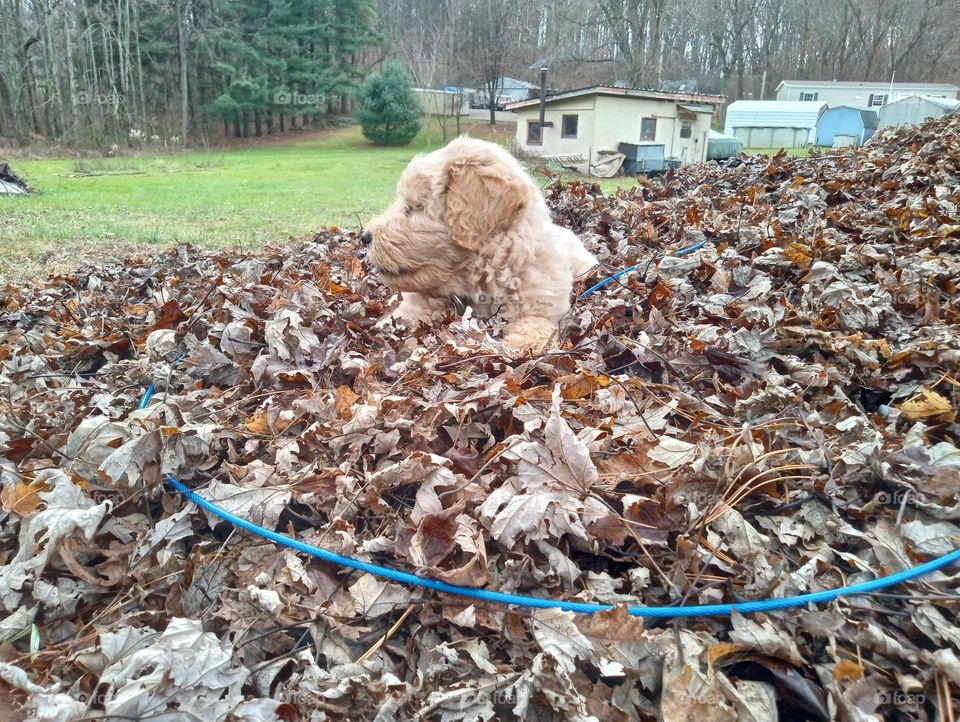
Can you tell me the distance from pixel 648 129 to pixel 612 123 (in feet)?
10.8

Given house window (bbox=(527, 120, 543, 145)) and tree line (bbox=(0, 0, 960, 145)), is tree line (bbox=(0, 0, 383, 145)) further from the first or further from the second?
house window (bbox=(527, 120, 543, 145))

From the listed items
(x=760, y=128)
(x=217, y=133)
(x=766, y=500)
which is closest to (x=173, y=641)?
(x=766, y=500)

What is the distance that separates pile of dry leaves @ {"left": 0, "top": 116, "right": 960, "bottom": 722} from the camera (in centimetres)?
178

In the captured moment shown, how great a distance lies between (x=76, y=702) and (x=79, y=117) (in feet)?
154

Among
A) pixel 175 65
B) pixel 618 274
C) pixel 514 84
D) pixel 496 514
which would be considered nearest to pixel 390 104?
pixel 175 65

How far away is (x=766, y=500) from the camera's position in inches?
93.9

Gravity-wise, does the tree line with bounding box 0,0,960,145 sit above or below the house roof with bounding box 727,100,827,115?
above

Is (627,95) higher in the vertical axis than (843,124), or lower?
lower

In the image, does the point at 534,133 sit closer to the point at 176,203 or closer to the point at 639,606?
the point at 176,203

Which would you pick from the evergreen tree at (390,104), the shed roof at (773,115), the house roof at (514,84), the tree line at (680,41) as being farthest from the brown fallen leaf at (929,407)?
the house roof at (514,84)

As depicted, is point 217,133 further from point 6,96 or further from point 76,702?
point 76,702

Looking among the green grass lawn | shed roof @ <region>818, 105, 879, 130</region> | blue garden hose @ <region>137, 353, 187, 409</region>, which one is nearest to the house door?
the green grass lawn

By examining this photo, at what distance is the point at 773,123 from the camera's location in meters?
53.9

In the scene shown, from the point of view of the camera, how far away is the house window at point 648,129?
113ft
